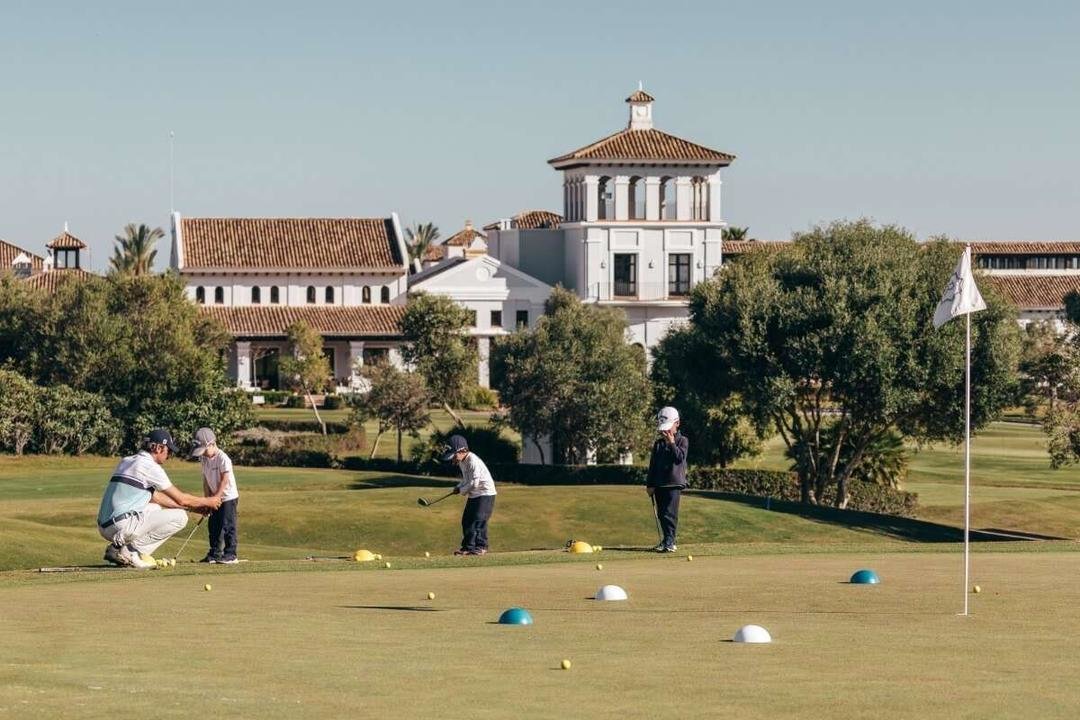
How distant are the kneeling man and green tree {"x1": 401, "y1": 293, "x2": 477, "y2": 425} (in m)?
51.5

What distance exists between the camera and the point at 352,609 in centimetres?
1880


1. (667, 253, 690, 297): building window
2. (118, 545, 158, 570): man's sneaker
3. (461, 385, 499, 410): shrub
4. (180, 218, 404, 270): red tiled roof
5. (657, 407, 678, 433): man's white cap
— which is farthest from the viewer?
(180, 218, 404, 270): red tiled roof

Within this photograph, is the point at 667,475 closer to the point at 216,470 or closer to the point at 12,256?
the point at 216,470

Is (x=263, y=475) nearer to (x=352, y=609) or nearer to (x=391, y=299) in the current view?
(x=352, y=609)

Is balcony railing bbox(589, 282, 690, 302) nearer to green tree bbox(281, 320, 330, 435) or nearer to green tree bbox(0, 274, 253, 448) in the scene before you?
green tree bbox(281, 320, 330, 435)

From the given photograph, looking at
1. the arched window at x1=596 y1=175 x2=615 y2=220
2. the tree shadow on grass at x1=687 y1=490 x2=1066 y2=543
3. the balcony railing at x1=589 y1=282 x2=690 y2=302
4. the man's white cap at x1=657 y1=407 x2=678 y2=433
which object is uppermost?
the arched window at x1=596 y1=175 x2=615 y2=220

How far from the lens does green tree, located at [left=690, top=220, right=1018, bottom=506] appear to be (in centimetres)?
5731

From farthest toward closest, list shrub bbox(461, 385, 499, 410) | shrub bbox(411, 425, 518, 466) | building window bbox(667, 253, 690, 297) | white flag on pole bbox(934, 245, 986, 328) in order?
building window bbox(667, 253, 690, 297) < shrub bbox(461, 385, 499, 410) < shrub bbox(411, 425, 518, 466) < white flag on pole bbox(934, 245, 986, 328)

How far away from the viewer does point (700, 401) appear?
6347 centimetres

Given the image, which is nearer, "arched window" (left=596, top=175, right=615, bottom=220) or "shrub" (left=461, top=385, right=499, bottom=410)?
"shrub" (left=461, top=385, right=499, bottom=410)

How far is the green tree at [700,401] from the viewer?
62.5 metres

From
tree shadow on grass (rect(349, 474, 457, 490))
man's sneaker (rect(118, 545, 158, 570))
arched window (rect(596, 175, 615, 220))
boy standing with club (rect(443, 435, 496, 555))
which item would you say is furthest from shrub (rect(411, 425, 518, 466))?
man's sneaker (rect(118, 545, 158, 570))

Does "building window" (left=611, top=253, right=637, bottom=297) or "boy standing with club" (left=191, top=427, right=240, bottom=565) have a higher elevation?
"building window" (left=611, top=253, right=637, bottom=297)

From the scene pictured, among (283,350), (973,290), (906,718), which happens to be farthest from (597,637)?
(283,350)
